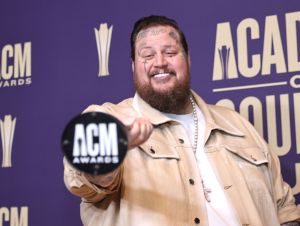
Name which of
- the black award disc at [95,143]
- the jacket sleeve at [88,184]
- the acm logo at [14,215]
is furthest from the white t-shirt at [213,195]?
the acm logo at [14,215]

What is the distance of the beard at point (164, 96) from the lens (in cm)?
145

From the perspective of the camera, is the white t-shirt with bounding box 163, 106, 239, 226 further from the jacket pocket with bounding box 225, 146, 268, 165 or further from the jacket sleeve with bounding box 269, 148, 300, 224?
the jacket sleeve with bounding box 269, 148, 300, 224

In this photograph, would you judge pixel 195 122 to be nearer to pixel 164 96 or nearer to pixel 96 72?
pixel 164 96

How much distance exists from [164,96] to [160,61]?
3.6 inches

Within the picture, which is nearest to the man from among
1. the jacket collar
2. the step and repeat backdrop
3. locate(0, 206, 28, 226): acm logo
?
the jacket collar

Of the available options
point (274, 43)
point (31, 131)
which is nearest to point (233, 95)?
point (274, 43)

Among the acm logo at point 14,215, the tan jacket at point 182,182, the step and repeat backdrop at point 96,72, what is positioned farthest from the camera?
the acm logo at point 14,215

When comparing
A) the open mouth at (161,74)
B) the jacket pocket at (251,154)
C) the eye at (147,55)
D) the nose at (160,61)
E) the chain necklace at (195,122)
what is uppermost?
the eye at (147,55)

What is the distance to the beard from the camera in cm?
145

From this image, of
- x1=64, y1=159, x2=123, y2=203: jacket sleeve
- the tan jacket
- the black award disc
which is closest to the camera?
the black award disc

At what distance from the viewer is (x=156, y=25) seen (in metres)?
1.47

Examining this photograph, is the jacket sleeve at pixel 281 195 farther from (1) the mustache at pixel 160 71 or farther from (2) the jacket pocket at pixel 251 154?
(1) the mustache at pixel 160 71

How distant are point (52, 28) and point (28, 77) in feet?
0.64

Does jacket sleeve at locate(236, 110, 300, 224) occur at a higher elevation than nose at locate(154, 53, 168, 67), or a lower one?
lower
